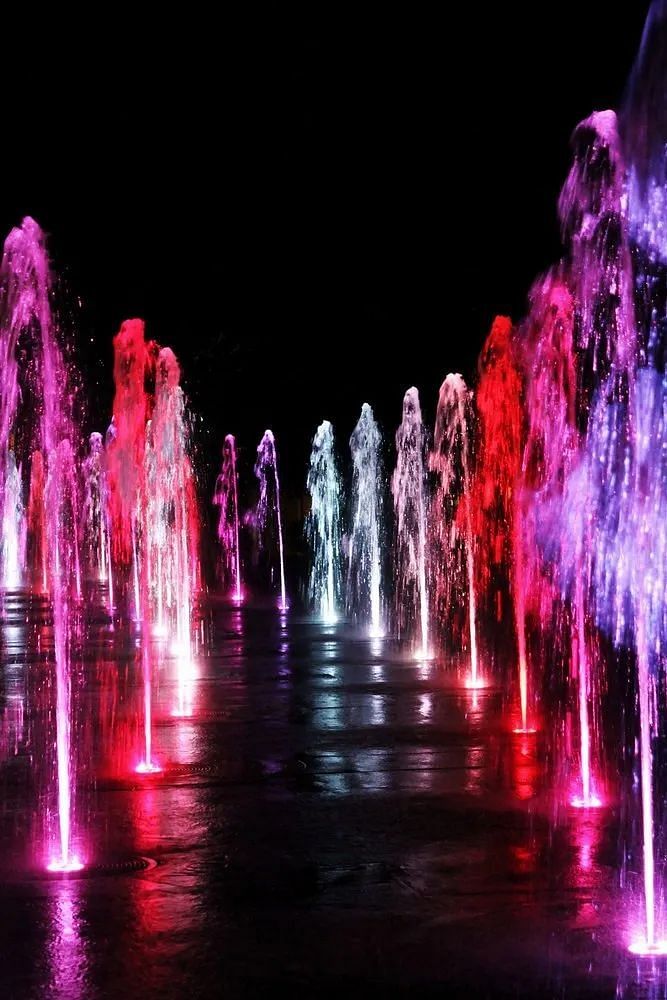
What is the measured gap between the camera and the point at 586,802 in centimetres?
805

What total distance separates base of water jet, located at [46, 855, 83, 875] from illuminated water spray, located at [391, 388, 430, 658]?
10.2 meters

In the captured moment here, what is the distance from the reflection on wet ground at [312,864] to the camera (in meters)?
5.16

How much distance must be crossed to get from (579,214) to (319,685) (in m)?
6.03

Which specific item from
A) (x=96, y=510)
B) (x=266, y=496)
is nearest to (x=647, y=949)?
(x=266, y=496)

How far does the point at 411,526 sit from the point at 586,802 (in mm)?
27724

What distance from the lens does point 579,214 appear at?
9773 mm

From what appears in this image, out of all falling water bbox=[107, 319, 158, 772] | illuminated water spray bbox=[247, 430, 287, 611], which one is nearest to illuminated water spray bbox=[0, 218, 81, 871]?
falling water bbox=[107, 319, 158, 772]

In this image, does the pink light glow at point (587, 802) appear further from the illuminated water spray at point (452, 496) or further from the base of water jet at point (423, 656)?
the illuminated water spray at point (452, 496)

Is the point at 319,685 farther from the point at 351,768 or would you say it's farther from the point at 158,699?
the point at 351,768

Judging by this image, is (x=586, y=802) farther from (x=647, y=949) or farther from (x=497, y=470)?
(x=497, y=470)

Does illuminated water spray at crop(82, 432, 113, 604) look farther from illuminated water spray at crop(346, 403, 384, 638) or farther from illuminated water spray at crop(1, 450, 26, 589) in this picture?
illuminated water spray at crop(346, 403, 384, 638)

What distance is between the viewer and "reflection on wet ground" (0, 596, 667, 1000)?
5164 millimetres

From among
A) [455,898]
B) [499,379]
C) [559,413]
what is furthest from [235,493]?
[455,898]

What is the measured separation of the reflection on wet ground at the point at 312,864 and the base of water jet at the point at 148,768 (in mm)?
84
